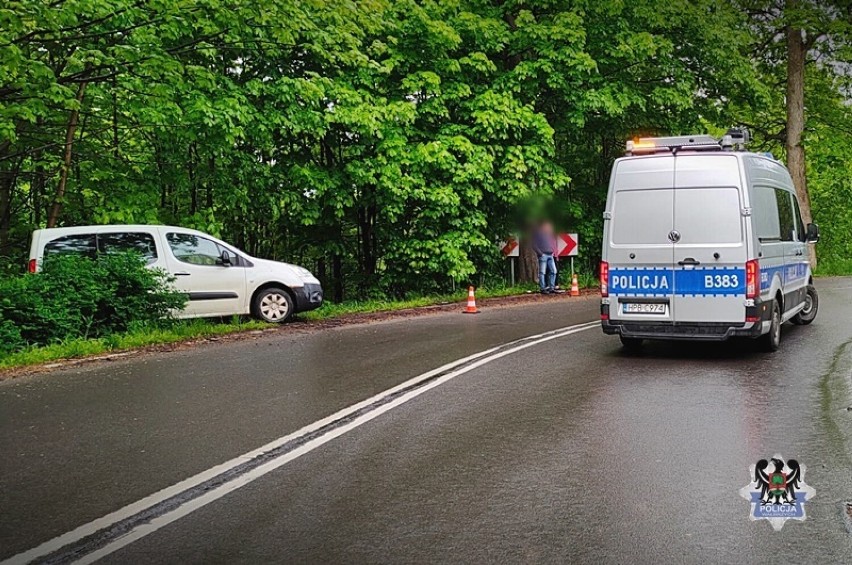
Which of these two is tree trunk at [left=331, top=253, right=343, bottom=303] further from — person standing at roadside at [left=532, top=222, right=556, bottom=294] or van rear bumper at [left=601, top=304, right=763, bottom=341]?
van rear bumper at [left=601, top=304, right=763, bottom=341]

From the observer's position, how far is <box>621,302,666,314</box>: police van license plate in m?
10.4

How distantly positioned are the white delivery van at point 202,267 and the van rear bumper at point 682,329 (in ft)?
21.1

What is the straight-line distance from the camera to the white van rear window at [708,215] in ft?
32.6

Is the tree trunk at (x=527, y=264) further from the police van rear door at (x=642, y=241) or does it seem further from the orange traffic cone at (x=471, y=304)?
the police van rear door at (x=642, y=241)

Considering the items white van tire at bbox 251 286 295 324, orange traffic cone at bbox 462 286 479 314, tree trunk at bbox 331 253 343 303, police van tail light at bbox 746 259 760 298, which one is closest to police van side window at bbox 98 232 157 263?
white van tire at bbox 251 286 295 324

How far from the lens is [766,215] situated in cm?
1063

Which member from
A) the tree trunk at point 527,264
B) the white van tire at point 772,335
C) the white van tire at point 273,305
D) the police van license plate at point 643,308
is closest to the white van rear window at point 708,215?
the police van license plate at point 643,308

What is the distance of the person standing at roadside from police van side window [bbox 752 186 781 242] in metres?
9.82

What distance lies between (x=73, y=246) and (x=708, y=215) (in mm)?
10388

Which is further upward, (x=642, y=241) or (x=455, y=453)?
(x=642, y=241)

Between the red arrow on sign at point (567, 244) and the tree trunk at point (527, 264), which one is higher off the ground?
the red arrow on sign at point (567, 244)

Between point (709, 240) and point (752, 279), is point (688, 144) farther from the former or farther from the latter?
point (752, 279)

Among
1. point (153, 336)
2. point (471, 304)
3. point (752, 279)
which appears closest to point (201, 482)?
point (752, 279)

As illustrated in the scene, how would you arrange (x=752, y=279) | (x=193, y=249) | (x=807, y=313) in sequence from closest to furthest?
(x=752, y=279) < (x=807, y=313) < (x=193, y=249)
